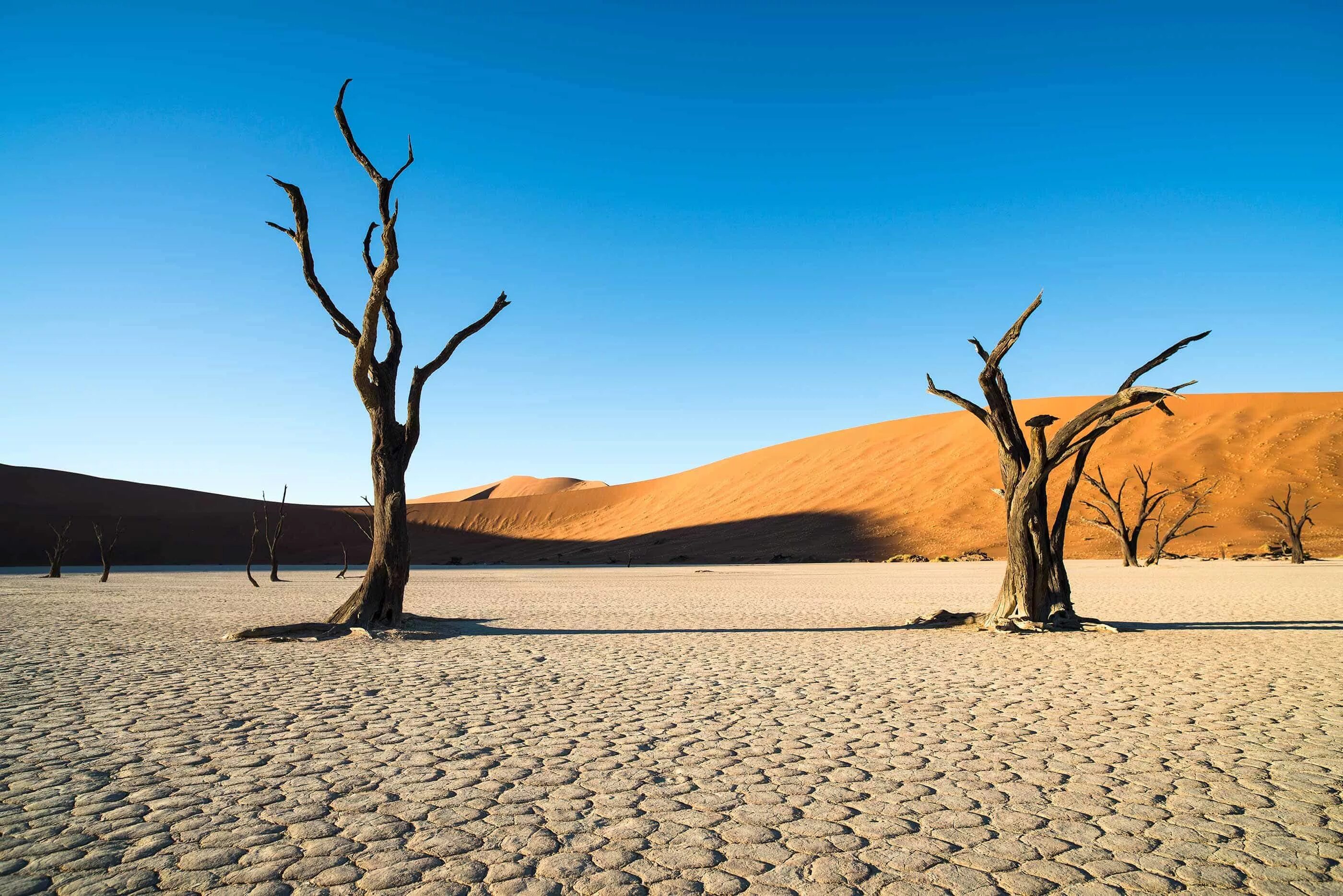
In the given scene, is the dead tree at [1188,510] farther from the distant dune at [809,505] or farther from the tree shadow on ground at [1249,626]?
the tree shadow on ground at [1249,626]

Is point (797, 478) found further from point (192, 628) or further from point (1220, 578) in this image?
point (192, 628)

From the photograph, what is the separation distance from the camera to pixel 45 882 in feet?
10.1

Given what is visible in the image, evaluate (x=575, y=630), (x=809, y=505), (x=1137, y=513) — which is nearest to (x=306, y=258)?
(x=575, y=630)

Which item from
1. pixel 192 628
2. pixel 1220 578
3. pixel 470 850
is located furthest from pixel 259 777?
pixel 1220 578

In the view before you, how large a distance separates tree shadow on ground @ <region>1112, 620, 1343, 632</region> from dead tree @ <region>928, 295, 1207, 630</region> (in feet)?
3.83

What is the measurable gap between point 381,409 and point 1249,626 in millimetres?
12823

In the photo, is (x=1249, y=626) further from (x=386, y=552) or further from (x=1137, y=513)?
(x=1137, y=513)

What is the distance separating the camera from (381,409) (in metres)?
→ 11.9

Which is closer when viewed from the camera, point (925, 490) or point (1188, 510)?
point (1188, 510)

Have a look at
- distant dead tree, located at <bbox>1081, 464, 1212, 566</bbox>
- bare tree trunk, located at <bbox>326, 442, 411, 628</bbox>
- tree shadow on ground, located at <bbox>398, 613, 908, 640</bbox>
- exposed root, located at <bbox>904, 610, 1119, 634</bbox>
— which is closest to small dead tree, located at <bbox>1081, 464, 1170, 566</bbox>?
distant dead tree, located at <bbox>1081, 464, 1212, 566</bbox>

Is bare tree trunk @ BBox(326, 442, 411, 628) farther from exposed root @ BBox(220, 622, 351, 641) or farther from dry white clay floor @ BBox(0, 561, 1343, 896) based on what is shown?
dry white clay floor @ BBox(0, 561, 1343, 896)

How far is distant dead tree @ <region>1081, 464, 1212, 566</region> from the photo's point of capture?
99.1 feet

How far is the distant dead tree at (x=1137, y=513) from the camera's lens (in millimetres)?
30219

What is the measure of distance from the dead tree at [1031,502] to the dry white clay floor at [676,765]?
0.82 metres
